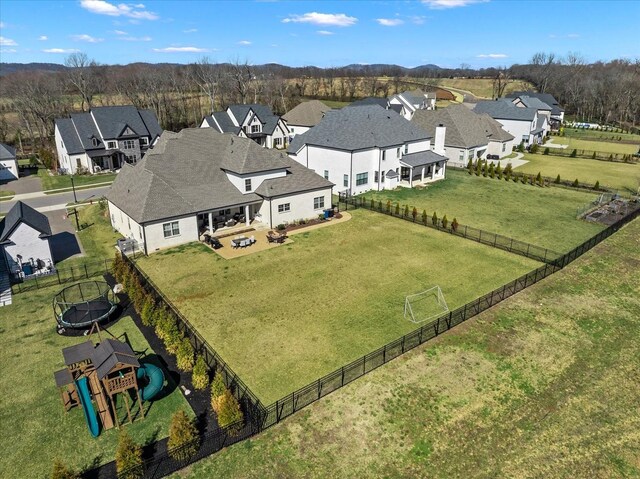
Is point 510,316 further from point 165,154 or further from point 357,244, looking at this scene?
point 165,154

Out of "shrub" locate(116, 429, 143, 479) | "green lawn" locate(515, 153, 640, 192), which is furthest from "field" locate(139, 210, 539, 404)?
"green lawn" locate(515, 153, 640, 192)

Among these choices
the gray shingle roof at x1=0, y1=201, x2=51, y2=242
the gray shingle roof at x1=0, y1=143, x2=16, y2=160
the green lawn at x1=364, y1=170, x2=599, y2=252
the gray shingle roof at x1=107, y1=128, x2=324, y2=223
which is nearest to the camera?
the gray shingle roof at x1=0, y1=201, x2=51, y2=242

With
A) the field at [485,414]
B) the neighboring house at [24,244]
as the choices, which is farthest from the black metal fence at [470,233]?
the neighboring house at [24,244]


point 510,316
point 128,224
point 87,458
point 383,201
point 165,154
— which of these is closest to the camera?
point 87,458

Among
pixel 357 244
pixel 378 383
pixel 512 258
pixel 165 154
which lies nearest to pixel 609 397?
pixel 378 383

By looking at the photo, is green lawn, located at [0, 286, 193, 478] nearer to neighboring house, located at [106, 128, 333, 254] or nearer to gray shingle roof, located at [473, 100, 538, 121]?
neighboring house, located at [106, 128, 333, 254]

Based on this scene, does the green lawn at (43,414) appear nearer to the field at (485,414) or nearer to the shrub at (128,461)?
the shrub at (128,461)
